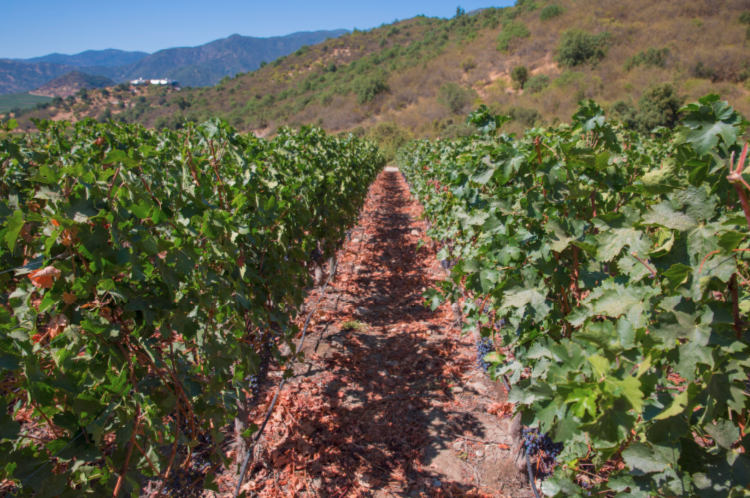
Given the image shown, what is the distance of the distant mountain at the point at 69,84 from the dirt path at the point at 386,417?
4478 inches

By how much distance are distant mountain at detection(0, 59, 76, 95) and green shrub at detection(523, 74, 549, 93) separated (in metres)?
162

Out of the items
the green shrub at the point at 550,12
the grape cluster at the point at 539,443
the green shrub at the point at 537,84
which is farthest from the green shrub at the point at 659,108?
the grape cluster at the point at 539,443

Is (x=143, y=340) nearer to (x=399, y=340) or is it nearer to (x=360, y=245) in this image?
(x=399, y=340)

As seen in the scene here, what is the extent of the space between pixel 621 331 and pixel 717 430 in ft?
1.14

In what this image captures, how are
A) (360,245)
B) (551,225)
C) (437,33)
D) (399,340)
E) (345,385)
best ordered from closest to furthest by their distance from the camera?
(551,225) < (345,385) < (399,340) < (360,245) < (437,33)

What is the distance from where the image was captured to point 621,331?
1.05m

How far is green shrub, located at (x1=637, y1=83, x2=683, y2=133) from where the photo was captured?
2052 centimetres

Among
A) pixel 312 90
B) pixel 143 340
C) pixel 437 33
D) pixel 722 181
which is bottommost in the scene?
pixel 143 340

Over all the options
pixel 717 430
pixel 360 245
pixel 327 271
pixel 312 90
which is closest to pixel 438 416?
pixel 717 430

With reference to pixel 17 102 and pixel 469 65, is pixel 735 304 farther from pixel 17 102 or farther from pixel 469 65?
pixel 17 102

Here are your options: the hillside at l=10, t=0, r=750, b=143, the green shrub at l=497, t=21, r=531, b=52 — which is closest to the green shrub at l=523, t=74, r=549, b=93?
the hillside at l=10, t=0, r=750, b=143

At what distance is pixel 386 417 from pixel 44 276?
2.68m

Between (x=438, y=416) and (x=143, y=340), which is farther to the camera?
(x=438, y=416)

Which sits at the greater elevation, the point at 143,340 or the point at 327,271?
the point at 143,340
